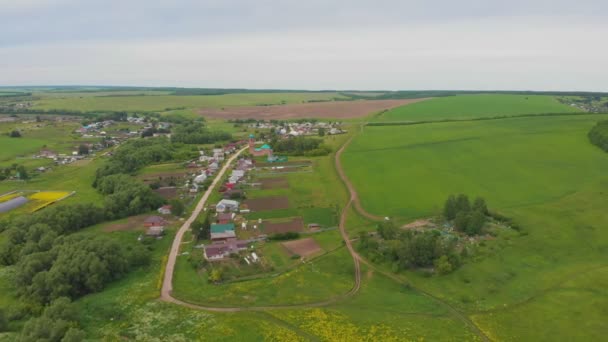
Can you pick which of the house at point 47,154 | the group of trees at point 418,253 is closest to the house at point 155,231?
the group of trees at point 418,253

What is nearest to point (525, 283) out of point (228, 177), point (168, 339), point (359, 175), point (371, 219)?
point (371, 219)

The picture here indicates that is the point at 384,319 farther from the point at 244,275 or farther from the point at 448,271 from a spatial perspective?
the point at 244,275

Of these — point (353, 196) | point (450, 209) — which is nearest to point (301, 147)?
point (353, 196)

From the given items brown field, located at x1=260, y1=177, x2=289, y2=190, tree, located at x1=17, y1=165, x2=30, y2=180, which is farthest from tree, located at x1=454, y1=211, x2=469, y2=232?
tree, located at x1=17, y1=165, x2=30, y2=180

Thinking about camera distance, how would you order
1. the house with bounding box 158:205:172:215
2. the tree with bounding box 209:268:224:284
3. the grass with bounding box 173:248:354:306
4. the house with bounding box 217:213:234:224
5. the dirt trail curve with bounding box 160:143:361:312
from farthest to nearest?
1. the house with bounding box 158:205:172:215
2. the house with bounding box 217:213:234:224
3. the tree with bounding box 209:268:224:284
4. the grass with bounding box 173:248:354:306
5. the dirt trail curve with bounding box 160:143:361:312

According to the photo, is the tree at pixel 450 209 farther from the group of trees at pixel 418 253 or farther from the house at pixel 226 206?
the house at pixel 226 206

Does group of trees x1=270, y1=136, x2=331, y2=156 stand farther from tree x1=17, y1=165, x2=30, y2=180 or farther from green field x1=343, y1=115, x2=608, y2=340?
tree x1=17, y1=165, x2=30, y2=180
